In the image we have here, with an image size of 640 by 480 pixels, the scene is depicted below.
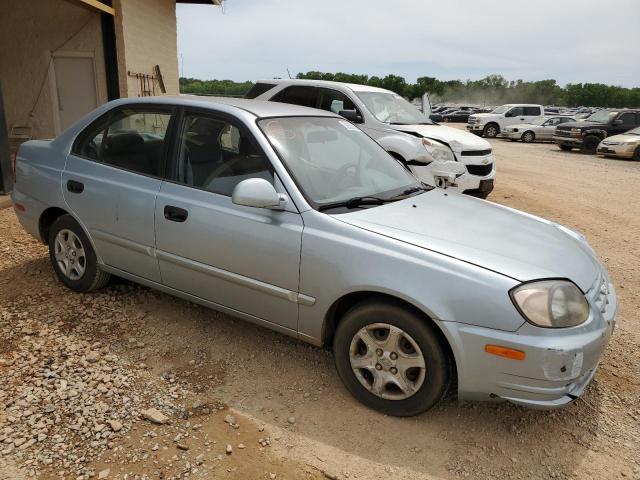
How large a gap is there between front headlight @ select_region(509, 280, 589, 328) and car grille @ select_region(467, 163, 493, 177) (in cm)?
523

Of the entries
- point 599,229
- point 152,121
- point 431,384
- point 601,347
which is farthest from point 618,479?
point 599,229

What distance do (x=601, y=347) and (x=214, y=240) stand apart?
228 cm

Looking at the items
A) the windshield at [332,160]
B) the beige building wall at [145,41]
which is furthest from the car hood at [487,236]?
the beige building wall at [145,41]

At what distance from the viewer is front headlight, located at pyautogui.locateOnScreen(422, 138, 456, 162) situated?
725 centimetres

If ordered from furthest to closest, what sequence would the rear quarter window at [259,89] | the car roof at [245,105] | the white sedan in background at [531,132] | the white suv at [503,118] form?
the white suv at [503,118] → the white sedan in background at [531,132] → the rear quarter window at [259,89] → the car roof at [245,105]

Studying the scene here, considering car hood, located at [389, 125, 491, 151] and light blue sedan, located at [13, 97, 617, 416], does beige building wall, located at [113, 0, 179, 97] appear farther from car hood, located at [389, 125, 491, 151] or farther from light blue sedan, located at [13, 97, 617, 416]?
light blue sedan, located at [13, 97, 617, 416]

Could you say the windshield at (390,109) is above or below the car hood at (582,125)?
above

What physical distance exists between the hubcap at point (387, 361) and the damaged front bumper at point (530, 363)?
9.5 inches

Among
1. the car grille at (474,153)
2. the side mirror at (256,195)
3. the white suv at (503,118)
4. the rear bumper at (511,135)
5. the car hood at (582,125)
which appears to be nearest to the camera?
the side mirror at (256,195)

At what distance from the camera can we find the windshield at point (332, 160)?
3.12m

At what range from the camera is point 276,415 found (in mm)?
2822

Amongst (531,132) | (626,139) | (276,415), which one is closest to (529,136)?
(531,132)

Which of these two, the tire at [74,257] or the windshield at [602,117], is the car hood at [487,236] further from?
the windshield at [602,117]

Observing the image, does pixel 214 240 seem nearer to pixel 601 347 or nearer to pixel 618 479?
pixel 601 347
